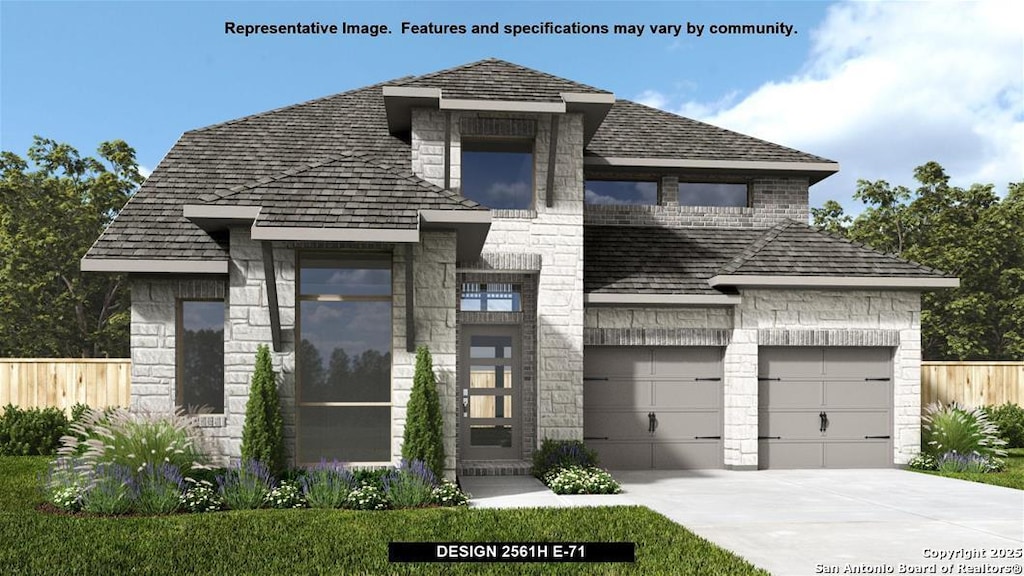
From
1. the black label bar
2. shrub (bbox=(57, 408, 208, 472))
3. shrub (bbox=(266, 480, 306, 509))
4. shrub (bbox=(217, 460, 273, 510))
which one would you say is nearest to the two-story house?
shrub (bbox=(57, 408, 208, 472))

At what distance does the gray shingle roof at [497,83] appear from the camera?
14.2 m

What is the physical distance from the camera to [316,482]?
11109mm

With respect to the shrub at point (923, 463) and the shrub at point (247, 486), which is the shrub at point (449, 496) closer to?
the shrub at point (247, 486)

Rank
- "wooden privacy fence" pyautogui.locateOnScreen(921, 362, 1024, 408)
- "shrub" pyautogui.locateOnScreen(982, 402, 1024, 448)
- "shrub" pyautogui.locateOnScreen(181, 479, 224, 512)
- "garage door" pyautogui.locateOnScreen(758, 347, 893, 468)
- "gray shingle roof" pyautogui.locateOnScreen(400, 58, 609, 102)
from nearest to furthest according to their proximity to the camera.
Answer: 1. "shrub" pyautogui.locateOnScreen(181, 479, 224, 512)
2. "gray shingle roof" pyautogui.locateOnScreen(400, 58, 609, 102)
3. "garage door" pyautogui.locateOnScreen(758, 347, 893, 468)
4. "shrub" pyautogui.locateOnScreen(982, 402, 1024, 448)
5. "wooden privacy fence" pyautogui.locateOnScreen(921, 362, 1024, 408)

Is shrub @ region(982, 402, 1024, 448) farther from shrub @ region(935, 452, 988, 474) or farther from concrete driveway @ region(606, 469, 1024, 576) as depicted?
concrete driveway @ region(606, 469, 1024, 576)

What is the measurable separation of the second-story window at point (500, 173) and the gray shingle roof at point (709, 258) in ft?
6.59

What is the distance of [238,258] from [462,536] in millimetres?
5348

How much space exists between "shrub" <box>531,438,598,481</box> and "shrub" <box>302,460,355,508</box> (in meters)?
3.64

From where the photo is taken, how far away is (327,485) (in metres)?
10.9

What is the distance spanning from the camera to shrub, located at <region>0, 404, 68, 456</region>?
1620cm

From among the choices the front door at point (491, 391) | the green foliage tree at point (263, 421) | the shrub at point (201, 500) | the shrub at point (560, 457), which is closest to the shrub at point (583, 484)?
the shrub at point (560, 457)

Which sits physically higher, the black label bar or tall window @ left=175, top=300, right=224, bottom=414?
tall window @ left=175, top=300, right=224, bottom=414

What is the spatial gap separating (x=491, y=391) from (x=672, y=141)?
6.66 metres

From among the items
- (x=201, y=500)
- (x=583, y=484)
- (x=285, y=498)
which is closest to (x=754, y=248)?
(x=583, y=484)
